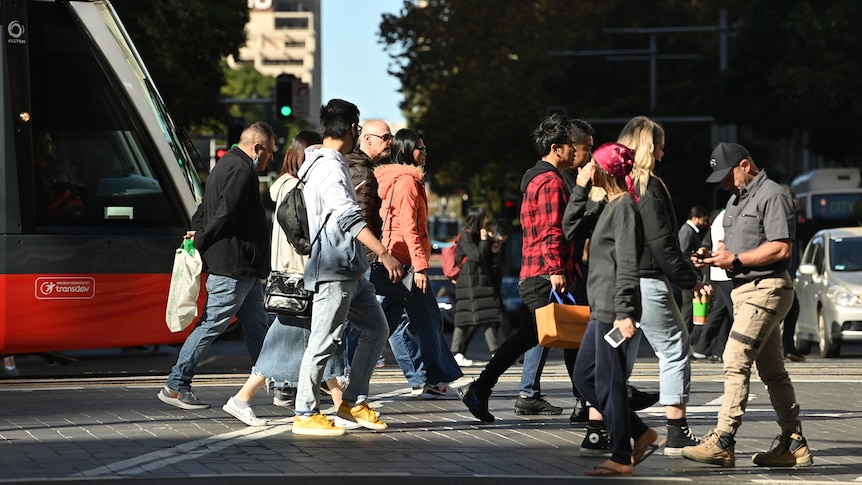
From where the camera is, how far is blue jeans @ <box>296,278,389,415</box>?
9.33 metres

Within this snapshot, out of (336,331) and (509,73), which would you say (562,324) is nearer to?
(336,331)

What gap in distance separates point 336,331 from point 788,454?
2596 mm

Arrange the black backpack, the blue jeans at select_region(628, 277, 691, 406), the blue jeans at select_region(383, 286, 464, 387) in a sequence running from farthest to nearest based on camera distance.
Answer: the blue jeans at select_region(383, 286, 464, 387), the black backpack, the blue jeans at select_region(628, 277, 691, 406)

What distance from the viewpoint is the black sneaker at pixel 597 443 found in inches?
344

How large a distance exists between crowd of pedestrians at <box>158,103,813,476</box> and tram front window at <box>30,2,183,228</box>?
274 centimetres

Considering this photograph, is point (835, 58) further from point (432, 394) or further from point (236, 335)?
point (432, 394)

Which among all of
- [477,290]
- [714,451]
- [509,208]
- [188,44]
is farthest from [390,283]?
[509,208]

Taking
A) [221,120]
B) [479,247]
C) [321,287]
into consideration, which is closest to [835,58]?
[221,120]

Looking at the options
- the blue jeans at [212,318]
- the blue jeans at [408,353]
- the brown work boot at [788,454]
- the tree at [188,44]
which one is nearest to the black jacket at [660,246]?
the brown work boot at [788,454]

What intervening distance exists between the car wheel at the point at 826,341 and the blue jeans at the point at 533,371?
9.58 meters

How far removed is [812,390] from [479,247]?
20.2 feet

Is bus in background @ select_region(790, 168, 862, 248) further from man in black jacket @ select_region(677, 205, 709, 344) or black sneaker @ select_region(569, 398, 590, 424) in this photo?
black sneaker @ select_region(569, 398, 590, 424)

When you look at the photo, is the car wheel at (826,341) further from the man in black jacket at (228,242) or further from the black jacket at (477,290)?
the man in black jacket at (228,242)

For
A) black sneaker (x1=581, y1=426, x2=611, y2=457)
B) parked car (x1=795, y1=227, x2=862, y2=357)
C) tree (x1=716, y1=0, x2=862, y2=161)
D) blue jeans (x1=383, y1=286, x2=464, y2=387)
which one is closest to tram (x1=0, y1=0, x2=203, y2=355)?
blue jeans (x1=383, y1=286, x2=464, y2=387)
